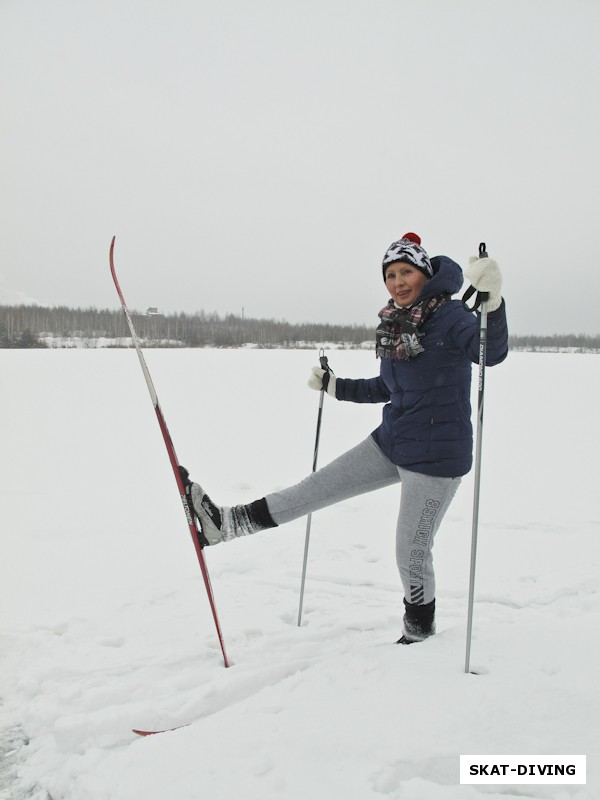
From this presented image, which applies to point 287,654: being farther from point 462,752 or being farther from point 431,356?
point 431,356

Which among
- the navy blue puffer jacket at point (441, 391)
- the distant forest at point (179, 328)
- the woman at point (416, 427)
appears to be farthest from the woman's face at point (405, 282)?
the distant forest at point (179, 328)

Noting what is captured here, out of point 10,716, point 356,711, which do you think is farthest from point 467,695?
point 10,716

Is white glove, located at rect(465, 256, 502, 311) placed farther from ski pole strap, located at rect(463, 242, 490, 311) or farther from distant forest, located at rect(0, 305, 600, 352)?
distant forest, located at rect(0, 305, 600, 352)

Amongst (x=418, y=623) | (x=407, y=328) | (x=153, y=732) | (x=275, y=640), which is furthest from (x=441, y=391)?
(x=153, y=732)

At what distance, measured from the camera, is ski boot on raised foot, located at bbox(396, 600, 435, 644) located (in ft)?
8.75

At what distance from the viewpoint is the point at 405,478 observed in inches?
103

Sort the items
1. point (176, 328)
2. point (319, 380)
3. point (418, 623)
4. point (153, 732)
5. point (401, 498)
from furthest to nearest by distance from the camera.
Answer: point (176, 328) → point (319, 380) → point (418, 623) → point (401, 498) → point (153, 732)

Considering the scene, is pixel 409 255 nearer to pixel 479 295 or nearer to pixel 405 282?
pixel 405 282

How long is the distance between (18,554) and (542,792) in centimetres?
411

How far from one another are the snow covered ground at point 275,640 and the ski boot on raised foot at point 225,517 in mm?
678

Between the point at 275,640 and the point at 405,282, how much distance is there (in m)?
2.10

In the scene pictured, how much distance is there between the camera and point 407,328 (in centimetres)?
255

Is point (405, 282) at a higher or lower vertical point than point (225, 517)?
higher

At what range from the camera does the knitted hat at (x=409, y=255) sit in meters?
2.69
